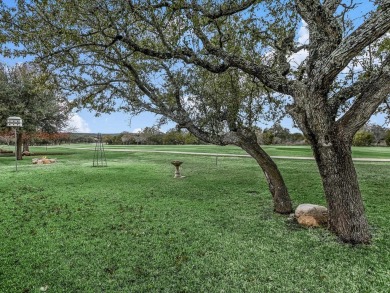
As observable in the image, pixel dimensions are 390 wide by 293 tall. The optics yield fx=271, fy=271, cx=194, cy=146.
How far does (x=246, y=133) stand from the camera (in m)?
6.95

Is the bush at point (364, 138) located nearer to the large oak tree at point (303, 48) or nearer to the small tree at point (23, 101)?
the large oak tree at point (303, 48)

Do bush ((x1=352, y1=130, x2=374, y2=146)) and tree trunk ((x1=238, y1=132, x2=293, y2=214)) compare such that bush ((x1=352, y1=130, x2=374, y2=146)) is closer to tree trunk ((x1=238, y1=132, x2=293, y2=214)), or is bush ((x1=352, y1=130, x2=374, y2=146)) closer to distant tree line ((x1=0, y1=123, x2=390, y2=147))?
distant tree line ((x1=0, y1=123, x2=390, y2=147))

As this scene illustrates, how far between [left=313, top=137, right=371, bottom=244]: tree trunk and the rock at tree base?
0.76 metres

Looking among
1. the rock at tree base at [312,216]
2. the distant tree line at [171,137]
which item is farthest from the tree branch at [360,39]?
the distant tree line at [171,137]

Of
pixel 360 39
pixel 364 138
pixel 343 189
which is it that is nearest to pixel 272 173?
pixel 343 189

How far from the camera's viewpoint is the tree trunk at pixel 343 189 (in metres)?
4.66

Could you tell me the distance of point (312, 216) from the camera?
5.80 meters

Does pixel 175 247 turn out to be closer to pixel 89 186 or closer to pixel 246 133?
pixel 246 133

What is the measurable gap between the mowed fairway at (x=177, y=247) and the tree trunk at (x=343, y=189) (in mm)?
268

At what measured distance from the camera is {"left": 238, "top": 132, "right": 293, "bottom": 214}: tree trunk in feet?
22.0

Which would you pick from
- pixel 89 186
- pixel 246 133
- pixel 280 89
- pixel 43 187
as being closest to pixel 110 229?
pixel 246 133

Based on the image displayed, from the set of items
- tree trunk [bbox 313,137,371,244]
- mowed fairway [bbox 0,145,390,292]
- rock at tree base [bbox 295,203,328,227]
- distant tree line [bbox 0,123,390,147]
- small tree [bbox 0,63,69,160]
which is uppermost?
small tree [bbox 0,63,69,160]

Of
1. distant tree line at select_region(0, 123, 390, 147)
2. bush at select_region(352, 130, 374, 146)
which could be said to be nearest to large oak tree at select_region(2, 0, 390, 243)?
distant tree line at select_region(0, 123, 390, 147)

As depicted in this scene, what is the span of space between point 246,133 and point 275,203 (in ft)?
6.41
